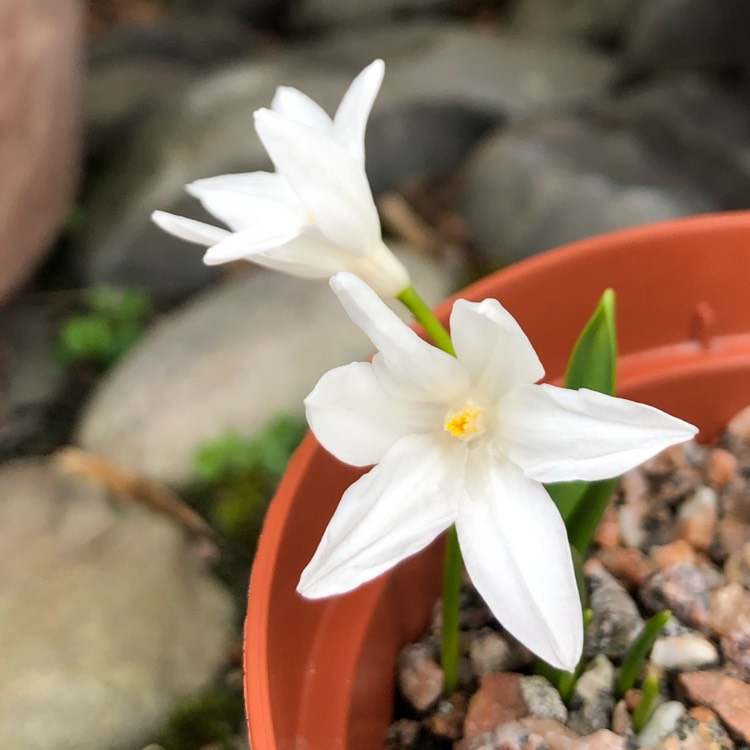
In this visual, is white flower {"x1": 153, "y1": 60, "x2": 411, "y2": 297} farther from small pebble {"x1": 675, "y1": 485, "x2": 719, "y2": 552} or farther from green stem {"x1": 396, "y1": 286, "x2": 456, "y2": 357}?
small pebble {"x1": 675, "y1": 485, "x2": 719, "y2": 552}

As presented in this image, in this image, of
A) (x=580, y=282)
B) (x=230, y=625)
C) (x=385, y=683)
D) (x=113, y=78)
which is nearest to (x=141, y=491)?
(x=230, y=625)

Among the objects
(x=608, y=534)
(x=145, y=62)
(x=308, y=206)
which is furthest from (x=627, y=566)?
(x=145, y=62)

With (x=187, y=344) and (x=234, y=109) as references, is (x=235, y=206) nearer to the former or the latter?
(x=187, y=344)

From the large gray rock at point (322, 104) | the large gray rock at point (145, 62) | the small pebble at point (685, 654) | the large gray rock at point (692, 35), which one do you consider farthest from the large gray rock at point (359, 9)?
the small pebble at point (685, 654)

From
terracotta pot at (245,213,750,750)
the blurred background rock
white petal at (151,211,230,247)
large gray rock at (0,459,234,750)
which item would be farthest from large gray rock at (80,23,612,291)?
white petal at (151,211,230,247)

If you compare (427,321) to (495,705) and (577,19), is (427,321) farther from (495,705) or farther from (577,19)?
(577,19)

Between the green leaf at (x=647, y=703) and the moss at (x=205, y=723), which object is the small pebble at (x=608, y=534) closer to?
the green leaf at (x=647, y=703)

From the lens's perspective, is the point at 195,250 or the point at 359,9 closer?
the point at 195,250
